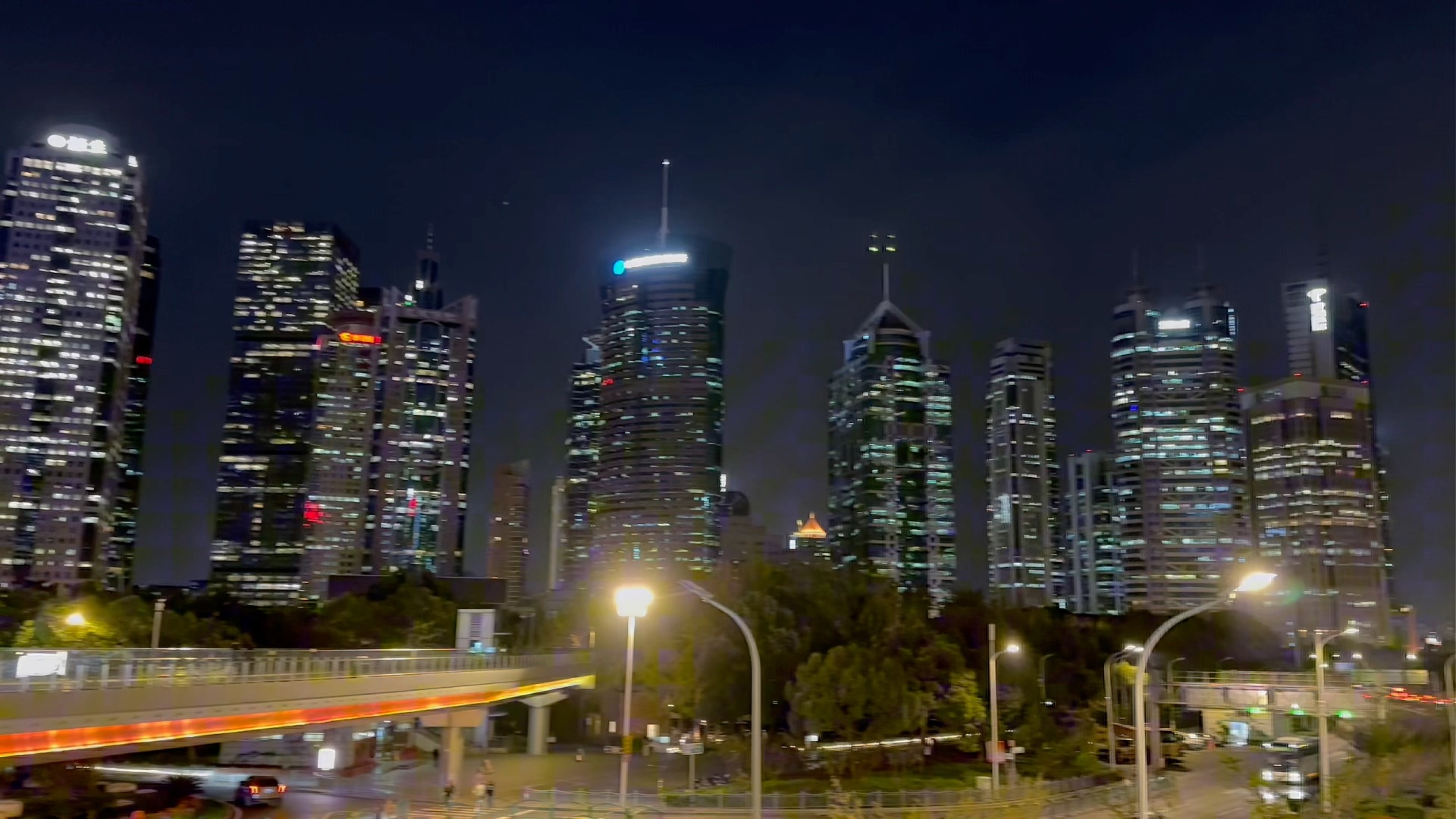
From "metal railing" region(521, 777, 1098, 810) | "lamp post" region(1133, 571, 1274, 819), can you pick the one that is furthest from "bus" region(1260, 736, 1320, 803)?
"lamp post" region(1133, 571, 1274, 819)

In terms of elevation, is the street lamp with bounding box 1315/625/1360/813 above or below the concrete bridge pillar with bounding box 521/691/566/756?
above

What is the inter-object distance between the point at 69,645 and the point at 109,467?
158 m

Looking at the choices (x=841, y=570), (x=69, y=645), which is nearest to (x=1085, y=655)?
(x=841, y=570)

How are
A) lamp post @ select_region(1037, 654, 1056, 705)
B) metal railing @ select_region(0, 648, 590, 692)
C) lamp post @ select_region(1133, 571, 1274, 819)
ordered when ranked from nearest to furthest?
1. lamp post @ select_region(1133, 571, 1274, 819)
2. metal railing @ select_region(0, 648, 590, 692)
3. lamp post @ select_region(1037, 654, 1056, 705)

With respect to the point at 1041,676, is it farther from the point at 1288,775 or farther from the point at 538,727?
the point at 538,727

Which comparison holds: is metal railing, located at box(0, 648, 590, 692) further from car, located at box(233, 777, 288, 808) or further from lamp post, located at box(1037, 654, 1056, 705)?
lamp post, located at box(1037, 654, 1056, 705)

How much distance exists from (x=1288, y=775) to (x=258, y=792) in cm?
3521

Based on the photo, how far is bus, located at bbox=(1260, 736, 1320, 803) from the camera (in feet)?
130

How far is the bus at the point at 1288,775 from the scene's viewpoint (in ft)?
130

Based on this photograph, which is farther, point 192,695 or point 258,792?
point 258,792

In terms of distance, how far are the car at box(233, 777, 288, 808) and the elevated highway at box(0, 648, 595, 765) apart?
4.35 metres

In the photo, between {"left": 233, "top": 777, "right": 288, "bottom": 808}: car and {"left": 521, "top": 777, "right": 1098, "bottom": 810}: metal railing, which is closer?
{"left": 521, "top": 777, "right": 1098, "bottom": 810}: metal railing

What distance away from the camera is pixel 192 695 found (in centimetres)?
2891

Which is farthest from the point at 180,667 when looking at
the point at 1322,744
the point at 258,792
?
the point at 1322,744
